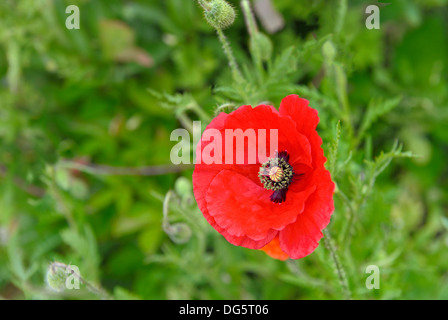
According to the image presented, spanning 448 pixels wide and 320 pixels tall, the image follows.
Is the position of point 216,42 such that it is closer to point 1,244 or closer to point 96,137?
point 96,137

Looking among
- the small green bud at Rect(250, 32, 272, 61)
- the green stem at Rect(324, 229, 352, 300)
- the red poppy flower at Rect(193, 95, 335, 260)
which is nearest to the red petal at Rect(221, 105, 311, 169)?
the red poppy flower at Rect(193, 95, 335, 260)

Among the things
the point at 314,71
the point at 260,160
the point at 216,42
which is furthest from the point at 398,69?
the point at 260,160

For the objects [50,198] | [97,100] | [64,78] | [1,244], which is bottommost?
[1,244]

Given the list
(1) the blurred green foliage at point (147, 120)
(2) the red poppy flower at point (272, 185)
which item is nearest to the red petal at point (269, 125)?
(2) the red poppy flower at point (272, 185)

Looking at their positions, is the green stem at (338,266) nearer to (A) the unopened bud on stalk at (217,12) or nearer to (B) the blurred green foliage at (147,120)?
(A) the unopened bud on stalk at (217,12)

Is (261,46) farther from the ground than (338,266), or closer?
farther from the ground

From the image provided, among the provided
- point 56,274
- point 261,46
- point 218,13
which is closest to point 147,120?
point 261,46

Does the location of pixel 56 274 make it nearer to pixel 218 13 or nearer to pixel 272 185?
pixel 272 185
